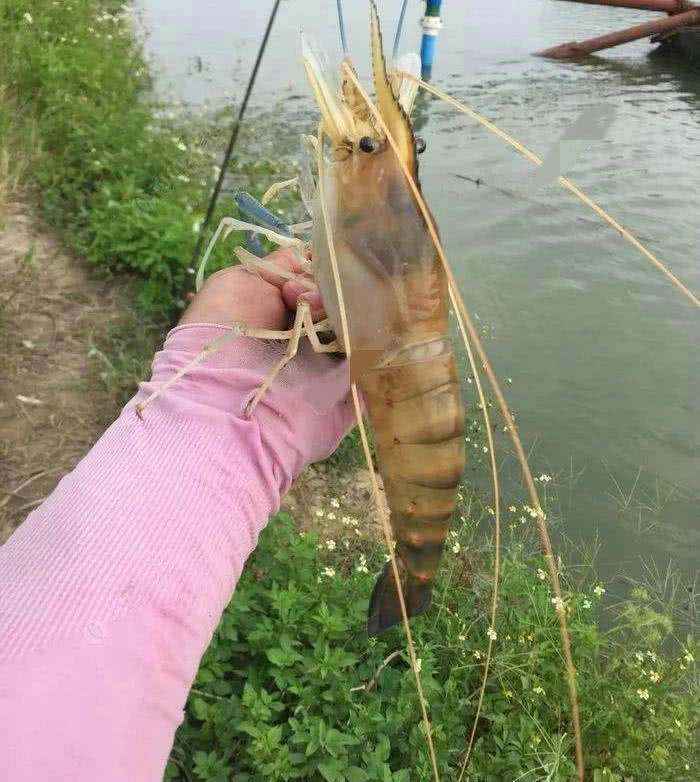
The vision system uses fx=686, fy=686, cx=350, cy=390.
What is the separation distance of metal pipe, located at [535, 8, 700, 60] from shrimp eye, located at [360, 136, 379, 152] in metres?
12.2

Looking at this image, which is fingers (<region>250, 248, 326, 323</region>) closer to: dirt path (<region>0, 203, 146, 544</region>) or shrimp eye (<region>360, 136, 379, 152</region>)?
shrimp eye (<region>360, 136, 379, 152</region>)

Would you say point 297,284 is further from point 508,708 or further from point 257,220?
point 508,708

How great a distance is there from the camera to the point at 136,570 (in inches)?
45.1

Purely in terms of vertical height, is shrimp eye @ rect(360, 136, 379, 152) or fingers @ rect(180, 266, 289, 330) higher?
shrimp eye @ rect(360, 136, 379, 152)

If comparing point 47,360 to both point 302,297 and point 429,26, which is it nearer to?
point 302,297

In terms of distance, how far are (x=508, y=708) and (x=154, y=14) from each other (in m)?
12.1

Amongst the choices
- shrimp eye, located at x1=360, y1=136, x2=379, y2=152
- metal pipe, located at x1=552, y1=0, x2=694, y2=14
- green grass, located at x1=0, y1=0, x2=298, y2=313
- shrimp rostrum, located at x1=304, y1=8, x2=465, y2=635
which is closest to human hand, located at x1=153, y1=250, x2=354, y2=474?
shrimp rostrum, located at x1=304, y1=8, x2=465, y2=635

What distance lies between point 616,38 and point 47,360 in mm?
12115

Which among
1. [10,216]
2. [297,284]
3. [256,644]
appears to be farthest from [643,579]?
[10,216]

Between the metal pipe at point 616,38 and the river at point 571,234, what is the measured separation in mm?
259

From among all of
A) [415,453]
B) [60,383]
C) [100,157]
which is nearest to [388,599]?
[415,453]

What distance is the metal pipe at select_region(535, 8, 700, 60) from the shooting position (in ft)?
39.2

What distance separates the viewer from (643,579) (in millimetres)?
3371

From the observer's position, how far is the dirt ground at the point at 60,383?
2959 mm
